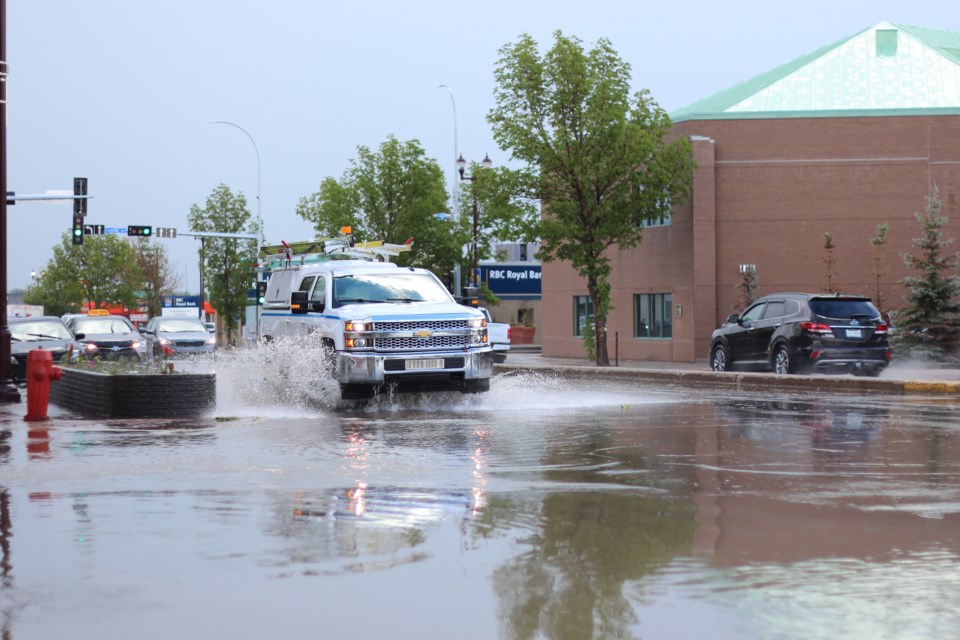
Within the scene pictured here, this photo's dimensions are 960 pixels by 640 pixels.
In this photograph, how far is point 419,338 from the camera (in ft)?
58.1

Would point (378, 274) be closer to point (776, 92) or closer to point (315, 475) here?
point (315, 475)

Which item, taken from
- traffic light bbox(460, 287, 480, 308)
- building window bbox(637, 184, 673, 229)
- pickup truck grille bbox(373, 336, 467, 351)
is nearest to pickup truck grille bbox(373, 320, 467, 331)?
pickup truck grille bbox(373, 336, 467, 351)

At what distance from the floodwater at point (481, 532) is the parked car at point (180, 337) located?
23.9m

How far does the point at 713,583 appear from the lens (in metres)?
6.24

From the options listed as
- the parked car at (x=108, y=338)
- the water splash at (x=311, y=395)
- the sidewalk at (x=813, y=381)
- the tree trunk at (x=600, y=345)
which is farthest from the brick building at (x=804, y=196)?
the water splash at (x=311, y=395)

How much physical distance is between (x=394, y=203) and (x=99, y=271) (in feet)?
188

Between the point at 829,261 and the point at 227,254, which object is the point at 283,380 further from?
the point at 227,254

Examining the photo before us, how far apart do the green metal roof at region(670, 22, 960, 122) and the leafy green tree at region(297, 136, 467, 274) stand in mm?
15503

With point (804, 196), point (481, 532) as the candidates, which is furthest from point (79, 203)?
point (481, 532)

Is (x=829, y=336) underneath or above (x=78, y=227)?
underneath

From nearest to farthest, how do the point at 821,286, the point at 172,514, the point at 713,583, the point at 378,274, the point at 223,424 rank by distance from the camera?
the point at 713,583
the point at 172,514
the point at 223,424
the point at 378,274
the point at 821,286

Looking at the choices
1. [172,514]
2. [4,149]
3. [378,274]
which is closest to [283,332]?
[378,274]

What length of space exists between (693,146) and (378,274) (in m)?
22.6

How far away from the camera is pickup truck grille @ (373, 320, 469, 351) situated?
17.6 metres
